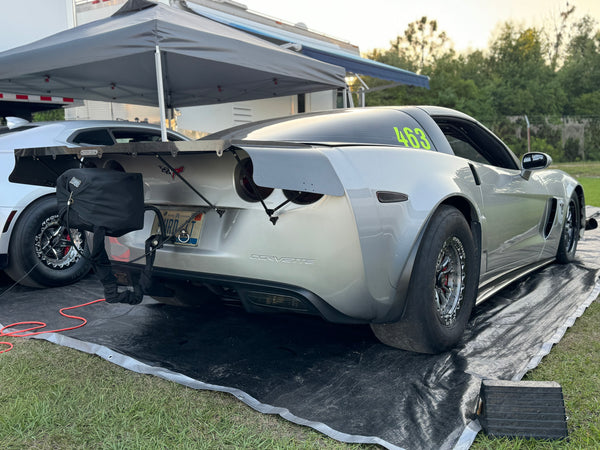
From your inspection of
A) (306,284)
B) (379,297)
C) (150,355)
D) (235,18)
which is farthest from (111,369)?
(235,18)

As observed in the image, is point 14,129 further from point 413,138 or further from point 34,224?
point 413,138

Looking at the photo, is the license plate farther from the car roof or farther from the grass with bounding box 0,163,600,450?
the car roof

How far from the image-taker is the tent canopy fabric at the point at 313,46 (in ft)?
29.5

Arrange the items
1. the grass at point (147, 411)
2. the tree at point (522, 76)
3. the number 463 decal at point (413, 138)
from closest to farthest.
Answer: the grass at point (147, 411) < the number 463 decal at point (413, 138) < the tree at point (522, 76)

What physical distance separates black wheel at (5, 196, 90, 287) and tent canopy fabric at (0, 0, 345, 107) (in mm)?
1209

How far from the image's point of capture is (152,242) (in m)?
2.70

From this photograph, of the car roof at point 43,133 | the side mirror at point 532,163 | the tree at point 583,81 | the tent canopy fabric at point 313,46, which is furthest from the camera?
the tree at point 583,81

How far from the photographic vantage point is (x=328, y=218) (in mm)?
2260

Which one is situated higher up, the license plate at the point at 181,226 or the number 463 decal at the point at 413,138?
the number 463 decal at the point at 413,138

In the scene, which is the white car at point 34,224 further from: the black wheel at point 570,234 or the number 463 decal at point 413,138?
the black wheel at point 570,234

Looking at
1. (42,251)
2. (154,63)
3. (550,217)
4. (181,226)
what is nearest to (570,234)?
(550,217)

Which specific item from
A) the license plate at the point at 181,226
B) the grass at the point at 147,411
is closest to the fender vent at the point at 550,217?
the grass at the point at 147,411

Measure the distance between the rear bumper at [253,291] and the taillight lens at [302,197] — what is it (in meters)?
0.37

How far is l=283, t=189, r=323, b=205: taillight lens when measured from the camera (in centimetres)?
231
